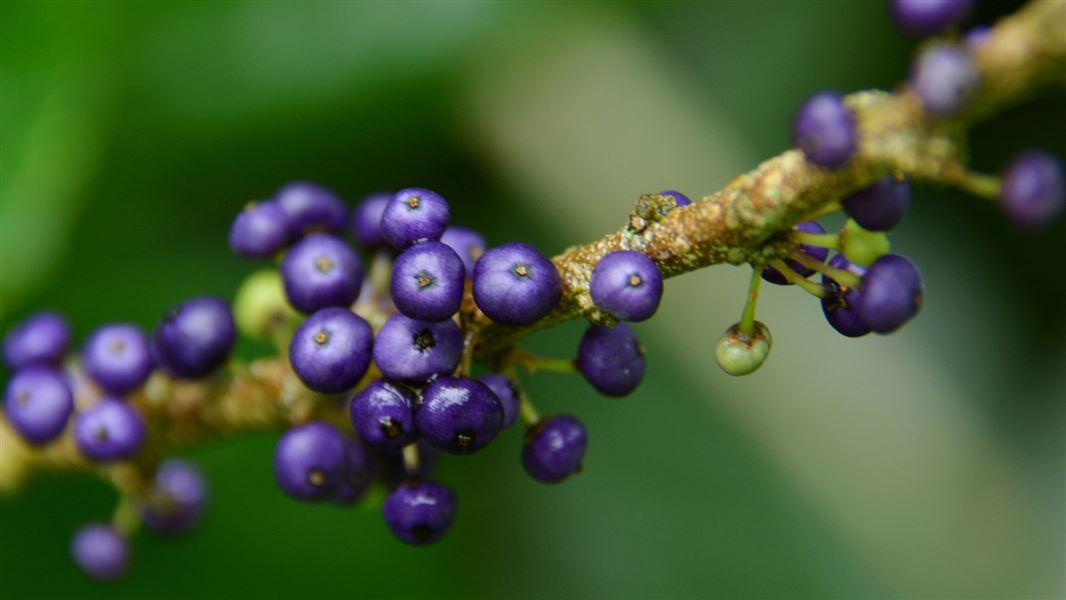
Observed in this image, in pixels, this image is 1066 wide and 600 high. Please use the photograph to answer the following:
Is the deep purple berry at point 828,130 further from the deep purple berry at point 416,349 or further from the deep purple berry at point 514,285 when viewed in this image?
the deep purple berry at point 416,349

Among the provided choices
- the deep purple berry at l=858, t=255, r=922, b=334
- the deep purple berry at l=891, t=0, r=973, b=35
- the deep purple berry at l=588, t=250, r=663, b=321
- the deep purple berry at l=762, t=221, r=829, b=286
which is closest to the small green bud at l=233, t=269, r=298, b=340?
the deep purple berry at l=588, t=250, r=663, b=321

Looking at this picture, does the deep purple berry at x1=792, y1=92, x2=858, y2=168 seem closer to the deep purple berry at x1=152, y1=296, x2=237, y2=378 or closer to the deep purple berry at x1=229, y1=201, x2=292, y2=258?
the deep purple berry at x1=229, y1=201, x2=292, y2=258

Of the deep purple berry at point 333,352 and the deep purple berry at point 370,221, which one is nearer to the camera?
the deep purple berry at point 333,352

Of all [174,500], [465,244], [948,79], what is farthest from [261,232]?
[948,79]

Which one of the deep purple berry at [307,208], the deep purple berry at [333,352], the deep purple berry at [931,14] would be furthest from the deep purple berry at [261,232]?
the deep purple berry at [931,14]

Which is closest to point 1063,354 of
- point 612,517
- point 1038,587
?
point 1038,587

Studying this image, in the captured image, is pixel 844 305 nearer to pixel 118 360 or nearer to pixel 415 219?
pixel 415 219
